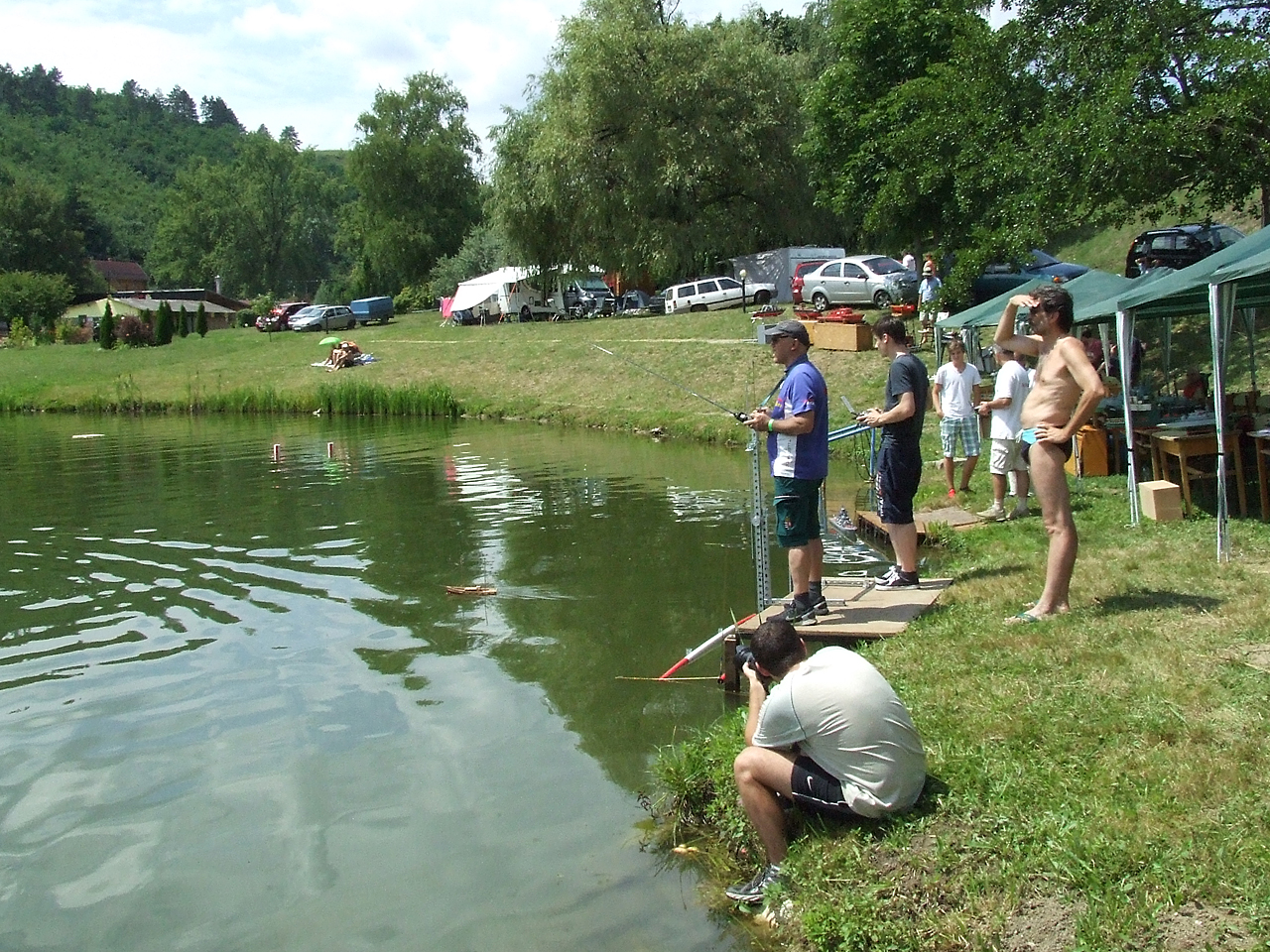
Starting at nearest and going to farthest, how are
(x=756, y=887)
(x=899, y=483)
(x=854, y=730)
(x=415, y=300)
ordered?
(x=854, y=730), (x=756, y=887), (x=899, y=483), (x=415, y=300)

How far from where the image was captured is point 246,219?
101m

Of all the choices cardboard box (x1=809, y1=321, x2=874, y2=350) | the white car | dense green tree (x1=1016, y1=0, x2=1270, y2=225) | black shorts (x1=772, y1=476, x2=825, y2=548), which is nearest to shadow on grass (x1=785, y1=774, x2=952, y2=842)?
black shorts (x1=772, y1=476, x2=825, y2=548)

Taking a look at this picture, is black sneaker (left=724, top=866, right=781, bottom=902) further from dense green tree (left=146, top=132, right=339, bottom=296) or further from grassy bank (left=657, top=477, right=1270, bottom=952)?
dense green tree (left=146, top=132, right=339, bottom=296)

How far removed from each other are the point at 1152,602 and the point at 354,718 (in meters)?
4.90

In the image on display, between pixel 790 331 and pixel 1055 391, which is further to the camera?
Answer: pixel 790 331

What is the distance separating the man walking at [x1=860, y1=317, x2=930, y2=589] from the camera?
7895 mm

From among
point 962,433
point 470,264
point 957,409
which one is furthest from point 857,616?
point 470,264

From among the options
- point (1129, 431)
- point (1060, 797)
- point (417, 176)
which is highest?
point (417, 176)

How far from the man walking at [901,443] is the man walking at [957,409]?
188 inches

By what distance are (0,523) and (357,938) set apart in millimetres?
12973

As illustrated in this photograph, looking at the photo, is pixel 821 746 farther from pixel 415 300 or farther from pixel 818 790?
pixel 415 300

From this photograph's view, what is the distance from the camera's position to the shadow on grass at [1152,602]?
Result: 6816 mm

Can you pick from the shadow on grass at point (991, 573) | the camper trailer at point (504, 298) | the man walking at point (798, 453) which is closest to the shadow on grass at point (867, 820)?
the man walking at point (798, 453)

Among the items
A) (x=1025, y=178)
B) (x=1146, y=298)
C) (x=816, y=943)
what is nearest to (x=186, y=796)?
(x=816, y=943)
